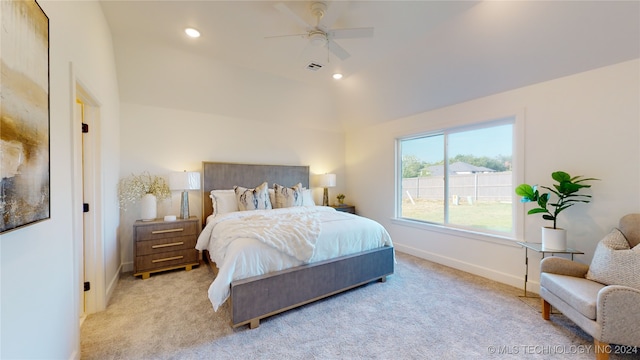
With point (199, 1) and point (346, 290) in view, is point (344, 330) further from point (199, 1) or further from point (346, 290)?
point (199, 1)

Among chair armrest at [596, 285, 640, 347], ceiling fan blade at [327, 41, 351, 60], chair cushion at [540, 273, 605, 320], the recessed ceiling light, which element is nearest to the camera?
chair armrest at [596, 285, 640, 347]

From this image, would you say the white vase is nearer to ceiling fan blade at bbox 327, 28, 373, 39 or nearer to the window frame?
the window frame

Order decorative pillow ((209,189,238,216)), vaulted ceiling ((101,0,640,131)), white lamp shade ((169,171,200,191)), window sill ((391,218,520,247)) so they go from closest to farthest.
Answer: vaulted ceiling ((101,0,640,131)) < window sill ((391,218,520,247)) < white lamp shade ((169,171,200,191)) < decorative pillow ((209,189,238,216))

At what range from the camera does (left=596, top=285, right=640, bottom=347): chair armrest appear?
61.4 inches

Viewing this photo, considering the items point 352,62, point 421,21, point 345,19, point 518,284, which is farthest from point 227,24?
point 518,284

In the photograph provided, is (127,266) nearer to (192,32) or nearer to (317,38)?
(192,32)

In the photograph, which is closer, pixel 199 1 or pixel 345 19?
pixel 199 1

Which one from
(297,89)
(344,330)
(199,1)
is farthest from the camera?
(297,89)

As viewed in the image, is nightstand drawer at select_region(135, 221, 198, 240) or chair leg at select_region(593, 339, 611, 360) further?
nightstand drawer at select_region(135, 221, 198, 240)

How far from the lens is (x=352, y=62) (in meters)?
3.46

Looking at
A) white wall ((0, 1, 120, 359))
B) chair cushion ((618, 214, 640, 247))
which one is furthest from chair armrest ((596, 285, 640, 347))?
white wall ((0, 1, 120, 359))

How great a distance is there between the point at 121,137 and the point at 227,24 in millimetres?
2283

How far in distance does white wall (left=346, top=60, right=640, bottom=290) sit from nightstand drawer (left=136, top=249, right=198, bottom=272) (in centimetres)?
357

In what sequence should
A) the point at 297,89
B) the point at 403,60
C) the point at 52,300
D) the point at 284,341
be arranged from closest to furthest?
the point at 52,300 → the point at 284,341 → the point at 403,60 → the point at 297,89
